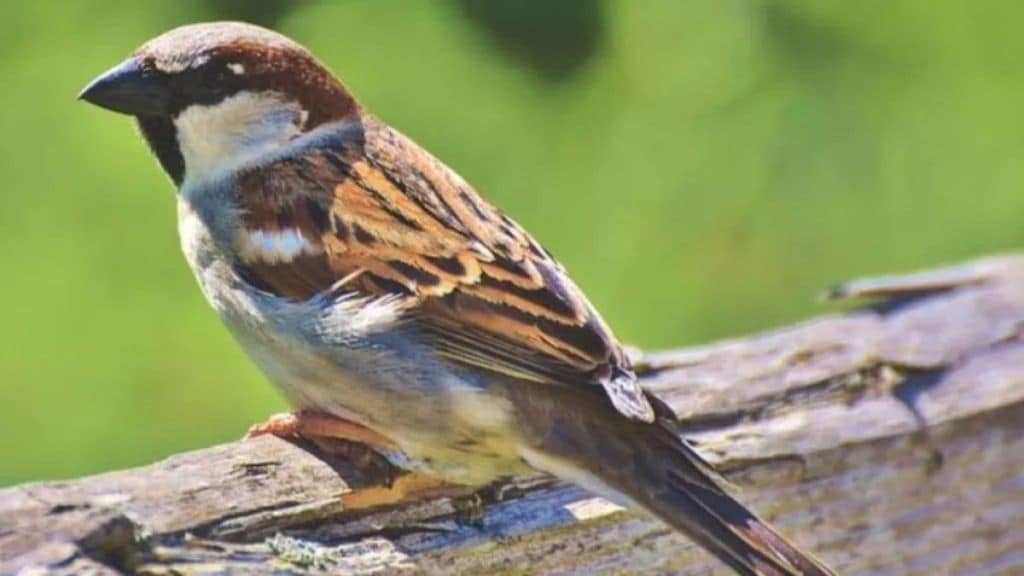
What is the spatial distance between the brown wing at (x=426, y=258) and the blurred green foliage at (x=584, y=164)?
0.53 meters

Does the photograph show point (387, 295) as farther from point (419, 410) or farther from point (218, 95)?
point (218, 95)

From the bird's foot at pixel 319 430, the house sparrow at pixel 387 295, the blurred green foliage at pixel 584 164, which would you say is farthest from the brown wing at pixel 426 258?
the blurred green foliage at pixel 584 164

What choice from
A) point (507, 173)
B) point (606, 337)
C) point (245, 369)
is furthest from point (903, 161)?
point (606, 337)

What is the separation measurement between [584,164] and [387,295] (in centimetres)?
92

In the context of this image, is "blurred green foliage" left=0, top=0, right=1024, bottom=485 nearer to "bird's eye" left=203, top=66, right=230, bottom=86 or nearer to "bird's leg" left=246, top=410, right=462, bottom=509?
"bird's eye" left=203, top=66, right=230, bottom=86

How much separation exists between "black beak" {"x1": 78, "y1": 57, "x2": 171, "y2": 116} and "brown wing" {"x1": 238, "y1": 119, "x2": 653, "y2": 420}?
0.39 feet

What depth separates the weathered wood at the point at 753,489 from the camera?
1969mm

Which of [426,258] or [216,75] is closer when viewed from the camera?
[426,258]

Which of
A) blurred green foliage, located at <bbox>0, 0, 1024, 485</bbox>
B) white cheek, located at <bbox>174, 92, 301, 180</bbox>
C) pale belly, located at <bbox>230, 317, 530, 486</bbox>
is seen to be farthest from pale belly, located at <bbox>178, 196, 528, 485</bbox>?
blurred green foliage, located at <bbox>0, 0, 1024, 485</bbox>

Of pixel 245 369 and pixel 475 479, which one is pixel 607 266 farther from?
pixel 475 479

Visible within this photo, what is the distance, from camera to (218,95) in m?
2.57

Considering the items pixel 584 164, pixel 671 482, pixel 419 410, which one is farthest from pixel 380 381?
pixel 584 164

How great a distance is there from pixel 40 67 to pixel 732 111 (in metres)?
0.91

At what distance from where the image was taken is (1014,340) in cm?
276
